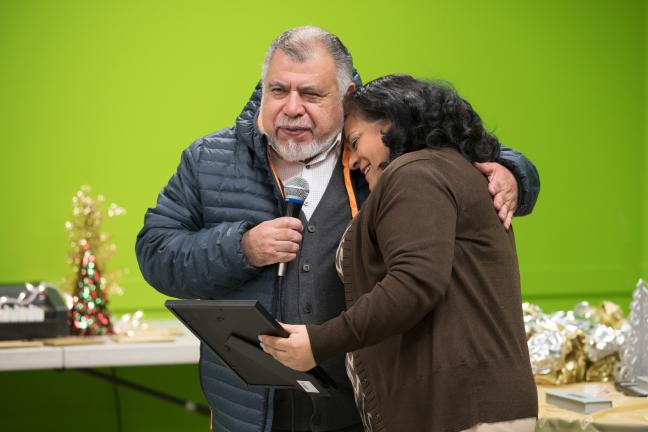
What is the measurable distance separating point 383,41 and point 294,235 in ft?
9.36

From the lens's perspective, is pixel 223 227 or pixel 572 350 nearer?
pixel 223 227

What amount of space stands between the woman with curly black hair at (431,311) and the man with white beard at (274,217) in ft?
0.91

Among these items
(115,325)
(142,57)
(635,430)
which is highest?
(142,57)

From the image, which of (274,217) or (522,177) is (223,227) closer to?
(274,217)

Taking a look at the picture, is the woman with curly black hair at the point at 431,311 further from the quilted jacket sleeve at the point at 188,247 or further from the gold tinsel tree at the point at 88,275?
the gold tinsel tree at the point at 88,275

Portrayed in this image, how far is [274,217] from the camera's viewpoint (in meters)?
2.25

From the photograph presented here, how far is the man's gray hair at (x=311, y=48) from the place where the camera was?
222 centimetres

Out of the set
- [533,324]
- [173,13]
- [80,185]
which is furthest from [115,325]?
[533,324]

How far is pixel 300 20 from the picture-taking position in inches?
181

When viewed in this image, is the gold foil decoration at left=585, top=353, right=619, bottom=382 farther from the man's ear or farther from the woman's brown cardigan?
the man's ear

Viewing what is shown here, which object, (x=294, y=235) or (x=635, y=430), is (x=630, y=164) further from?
(x=294, y=235)

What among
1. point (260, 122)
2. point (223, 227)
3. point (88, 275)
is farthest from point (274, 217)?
point (88, 275)

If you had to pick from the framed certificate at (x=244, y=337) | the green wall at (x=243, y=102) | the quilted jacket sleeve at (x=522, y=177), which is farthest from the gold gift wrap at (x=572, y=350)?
the green wall at (x=243, y=102)

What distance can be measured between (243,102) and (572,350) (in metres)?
2.15
